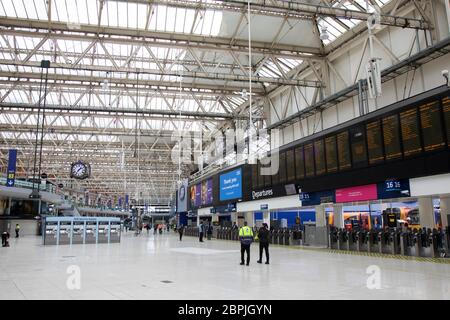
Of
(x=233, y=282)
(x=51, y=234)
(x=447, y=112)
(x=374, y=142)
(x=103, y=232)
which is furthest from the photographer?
(x=103, y=232)

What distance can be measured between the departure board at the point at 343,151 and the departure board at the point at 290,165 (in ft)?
12.7

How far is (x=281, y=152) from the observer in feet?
72.1

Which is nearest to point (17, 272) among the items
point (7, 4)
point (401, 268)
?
point (401, 268)

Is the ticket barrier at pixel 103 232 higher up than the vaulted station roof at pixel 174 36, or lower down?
lower down

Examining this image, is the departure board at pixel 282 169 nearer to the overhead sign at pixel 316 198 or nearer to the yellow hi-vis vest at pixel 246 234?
the overhead sign at pixel 316 198

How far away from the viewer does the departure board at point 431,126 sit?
12.5 m

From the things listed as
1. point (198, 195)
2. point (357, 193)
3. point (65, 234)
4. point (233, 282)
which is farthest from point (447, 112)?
point (198, 195)

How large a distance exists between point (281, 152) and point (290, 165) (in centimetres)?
120

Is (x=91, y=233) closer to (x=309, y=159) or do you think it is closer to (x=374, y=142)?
(x=309, y=159)

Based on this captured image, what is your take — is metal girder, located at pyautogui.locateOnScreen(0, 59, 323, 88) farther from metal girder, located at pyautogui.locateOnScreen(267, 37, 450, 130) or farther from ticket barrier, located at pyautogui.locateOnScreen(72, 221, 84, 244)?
ticket barrier, located at pyautogui.locateOnScreen(72, 221, 84, 244)

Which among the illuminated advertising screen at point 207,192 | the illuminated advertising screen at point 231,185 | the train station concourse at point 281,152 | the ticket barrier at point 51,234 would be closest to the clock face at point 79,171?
the train station concourse at point 281,152

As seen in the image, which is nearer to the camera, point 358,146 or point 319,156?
point 358,146

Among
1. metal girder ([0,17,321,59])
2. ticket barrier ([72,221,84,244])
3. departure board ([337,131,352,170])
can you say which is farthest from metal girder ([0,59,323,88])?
ticket barrier ([72,221,84,244])
